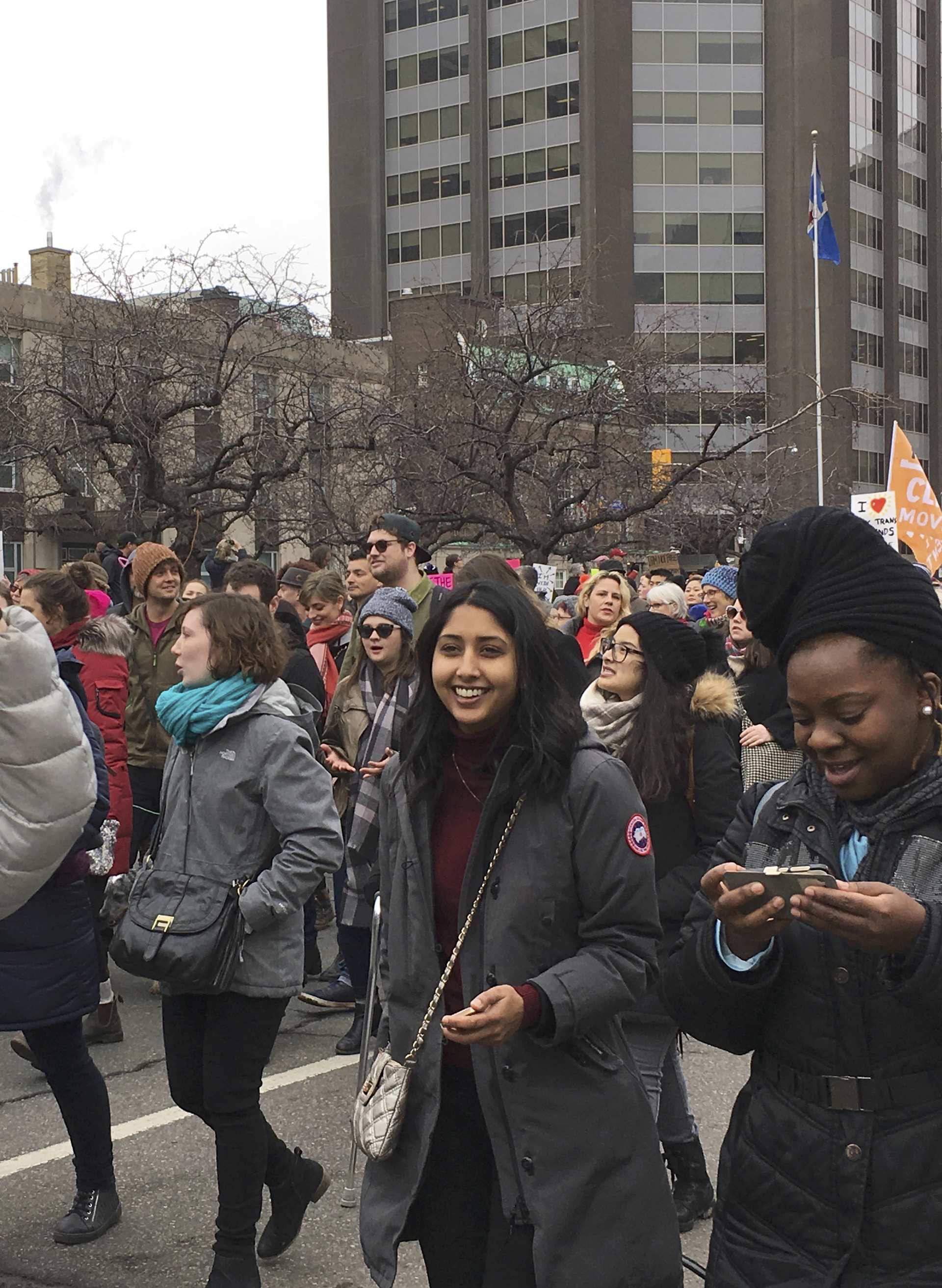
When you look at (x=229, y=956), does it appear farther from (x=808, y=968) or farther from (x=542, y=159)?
(x=542, y=159)

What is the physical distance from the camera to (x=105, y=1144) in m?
4.30

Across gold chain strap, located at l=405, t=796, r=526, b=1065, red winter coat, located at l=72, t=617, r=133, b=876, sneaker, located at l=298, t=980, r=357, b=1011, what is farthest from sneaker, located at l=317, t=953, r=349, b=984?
gold chain strap, located at l=405, t=796, r=526, b=1065

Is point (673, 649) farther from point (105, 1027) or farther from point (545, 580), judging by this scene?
point (545, 580)

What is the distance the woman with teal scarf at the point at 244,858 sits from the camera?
375 cm

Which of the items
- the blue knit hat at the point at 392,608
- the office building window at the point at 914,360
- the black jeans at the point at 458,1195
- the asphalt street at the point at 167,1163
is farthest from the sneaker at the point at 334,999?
the office building window at the point at 914,360

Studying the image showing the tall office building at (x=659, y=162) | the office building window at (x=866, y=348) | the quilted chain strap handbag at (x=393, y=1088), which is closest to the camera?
the quilted chain strap handbag at (x=393, y=1088)

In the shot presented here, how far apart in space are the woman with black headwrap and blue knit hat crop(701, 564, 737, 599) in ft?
21.6

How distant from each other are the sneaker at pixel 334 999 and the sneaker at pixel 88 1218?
8.30 ft

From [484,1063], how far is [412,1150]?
26cm

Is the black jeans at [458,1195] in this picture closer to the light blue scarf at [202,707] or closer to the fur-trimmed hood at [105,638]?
the light blue scarf at [202,707]

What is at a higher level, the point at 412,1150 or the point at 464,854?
the point at 464,854

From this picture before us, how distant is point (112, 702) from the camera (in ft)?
23.1

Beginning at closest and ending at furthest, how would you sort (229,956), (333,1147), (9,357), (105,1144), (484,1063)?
(484,1063) < (229,956) < (105,1144) < (333,1147) < (9,357)

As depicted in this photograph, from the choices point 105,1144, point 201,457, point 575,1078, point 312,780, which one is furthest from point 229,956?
point 201,457
